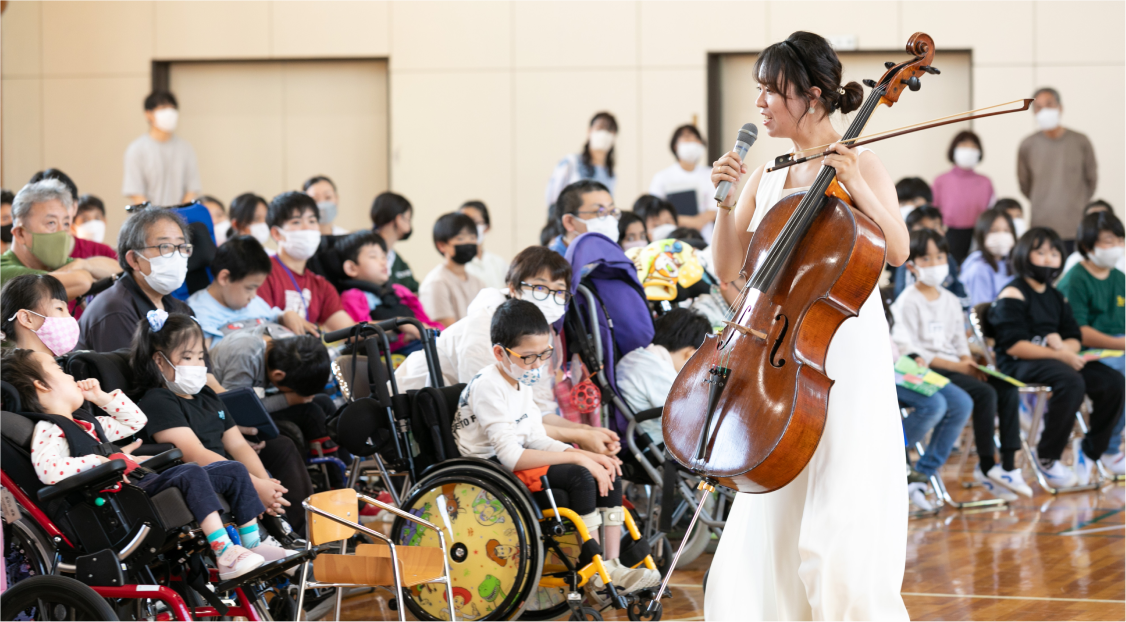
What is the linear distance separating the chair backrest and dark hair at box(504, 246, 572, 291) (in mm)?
1123

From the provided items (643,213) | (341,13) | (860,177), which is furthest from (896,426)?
(341,13)

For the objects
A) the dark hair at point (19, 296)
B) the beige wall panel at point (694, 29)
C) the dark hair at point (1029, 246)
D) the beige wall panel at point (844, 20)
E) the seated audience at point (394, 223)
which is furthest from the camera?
the beige wall panel at point (694, 29)

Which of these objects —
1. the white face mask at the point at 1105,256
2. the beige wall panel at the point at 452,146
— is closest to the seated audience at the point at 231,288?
the white face mask at the point at 1105,256

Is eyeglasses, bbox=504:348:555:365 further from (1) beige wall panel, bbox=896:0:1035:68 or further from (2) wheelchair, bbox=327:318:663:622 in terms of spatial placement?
(1) beige wall panel, bbox=896:0:1035:68

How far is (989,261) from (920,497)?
8.14 feet

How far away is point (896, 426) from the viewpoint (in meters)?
2.45

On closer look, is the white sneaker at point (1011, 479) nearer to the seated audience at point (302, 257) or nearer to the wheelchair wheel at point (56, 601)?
the seated audience at point (302, 257)

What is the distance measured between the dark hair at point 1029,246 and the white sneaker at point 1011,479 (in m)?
1.06

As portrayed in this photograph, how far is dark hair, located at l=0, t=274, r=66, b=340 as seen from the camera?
2971 mm

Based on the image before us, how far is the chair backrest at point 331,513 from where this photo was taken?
269cm

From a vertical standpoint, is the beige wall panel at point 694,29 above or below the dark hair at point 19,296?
above

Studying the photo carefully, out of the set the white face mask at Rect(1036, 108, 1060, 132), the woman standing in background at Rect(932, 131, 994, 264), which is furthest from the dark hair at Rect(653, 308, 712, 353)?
the white face mask at Rect(1036, 108, 1060, 132)

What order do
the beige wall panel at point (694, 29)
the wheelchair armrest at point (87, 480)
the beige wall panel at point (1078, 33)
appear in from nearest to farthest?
the wheelchair armrest at point (87, 480) → the beige wall panel at point (1078, 33) → the beige wall panel at point (694, 29)

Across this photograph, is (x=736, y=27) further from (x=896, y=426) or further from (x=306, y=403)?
(x=896, y=426)
